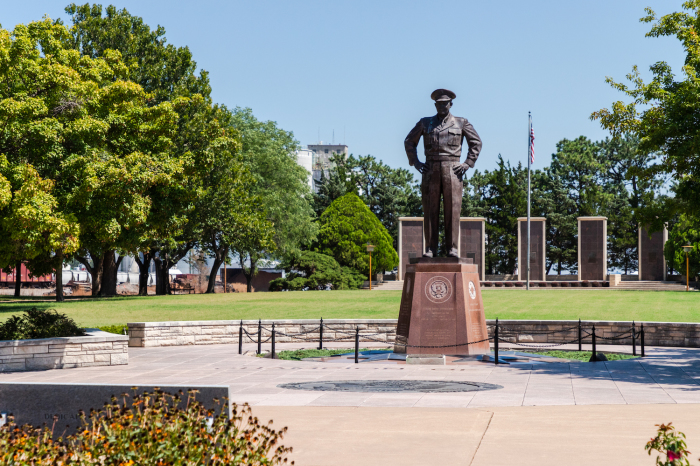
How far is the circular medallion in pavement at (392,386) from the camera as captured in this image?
11.5 metres

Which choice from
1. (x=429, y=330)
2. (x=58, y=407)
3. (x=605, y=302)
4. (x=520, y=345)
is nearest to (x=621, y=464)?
Result: (x=58, y=407)

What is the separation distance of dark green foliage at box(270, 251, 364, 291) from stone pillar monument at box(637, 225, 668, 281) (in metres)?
24.8

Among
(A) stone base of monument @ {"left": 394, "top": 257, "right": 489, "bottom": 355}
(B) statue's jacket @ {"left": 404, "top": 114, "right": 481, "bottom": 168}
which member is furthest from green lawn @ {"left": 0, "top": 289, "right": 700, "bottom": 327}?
(B) statue's jacket @ {"left": 404, "top": 114, "right": 481, "bottom": 168}

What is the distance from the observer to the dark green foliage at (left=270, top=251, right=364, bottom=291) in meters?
53.2

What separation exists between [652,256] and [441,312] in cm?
5186

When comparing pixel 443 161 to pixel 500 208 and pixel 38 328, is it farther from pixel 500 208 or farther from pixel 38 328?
pixel 500 208

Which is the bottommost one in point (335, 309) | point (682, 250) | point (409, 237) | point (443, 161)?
point (335, 309)

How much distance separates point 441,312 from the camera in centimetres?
1568

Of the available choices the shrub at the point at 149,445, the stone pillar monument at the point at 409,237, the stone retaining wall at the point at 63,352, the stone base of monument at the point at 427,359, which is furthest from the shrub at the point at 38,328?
the stone pillar monument at the point at 409,237

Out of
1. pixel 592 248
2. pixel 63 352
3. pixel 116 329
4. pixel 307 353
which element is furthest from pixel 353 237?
pixel 63 352

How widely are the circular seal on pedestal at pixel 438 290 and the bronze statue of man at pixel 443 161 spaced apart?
0.81 metres

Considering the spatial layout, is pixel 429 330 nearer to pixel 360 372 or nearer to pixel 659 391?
pixel 360 372

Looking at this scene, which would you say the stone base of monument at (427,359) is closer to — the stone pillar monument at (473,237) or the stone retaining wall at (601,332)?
the stone retaining wall at (601,332)

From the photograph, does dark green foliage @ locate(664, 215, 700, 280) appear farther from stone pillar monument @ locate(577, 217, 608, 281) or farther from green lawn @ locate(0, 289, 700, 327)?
green lawn @ locate(0, 289, 700, 327)
